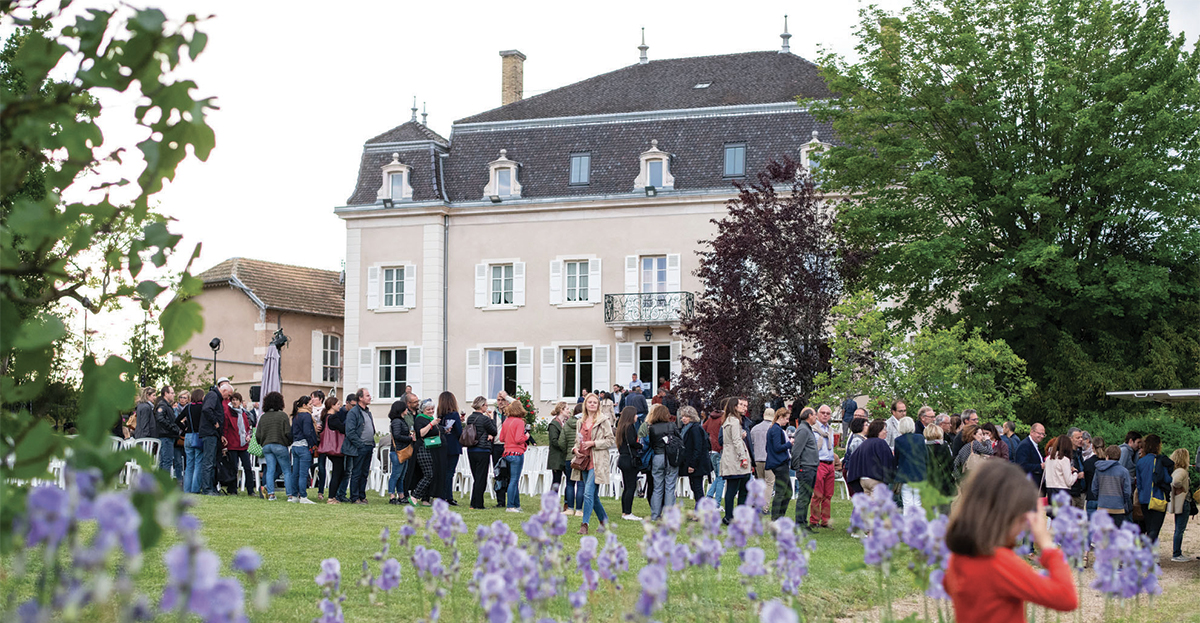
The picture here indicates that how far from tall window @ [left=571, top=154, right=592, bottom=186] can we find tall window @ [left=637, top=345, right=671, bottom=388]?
19.6 ft

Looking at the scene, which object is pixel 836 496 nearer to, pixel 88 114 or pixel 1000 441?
pixel 1000 441

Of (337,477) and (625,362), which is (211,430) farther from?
(625,362)

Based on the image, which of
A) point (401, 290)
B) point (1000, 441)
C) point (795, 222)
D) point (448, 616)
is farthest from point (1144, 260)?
point (448, 616)

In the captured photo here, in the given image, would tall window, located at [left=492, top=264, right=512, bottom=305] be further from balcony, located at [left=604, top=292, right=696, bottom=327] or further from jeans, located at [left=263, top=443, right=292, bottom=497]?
jeans, located at [left=263, top=443, right=292, bottom=497]

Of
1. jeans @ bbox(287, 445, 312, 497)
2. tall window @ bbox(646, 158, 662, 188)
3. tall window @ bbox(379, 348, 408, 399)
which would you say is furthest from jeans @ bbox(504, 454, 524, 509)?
tall window @ bbox(379, 348, 408, 399)

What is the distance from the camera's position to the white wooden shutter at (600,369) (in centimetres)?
3959

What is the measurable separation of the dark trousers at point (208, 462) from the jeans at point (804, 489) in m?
8.15

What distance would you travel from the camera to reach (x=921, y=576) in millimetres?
5297

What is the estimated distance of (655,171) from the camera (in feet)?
131

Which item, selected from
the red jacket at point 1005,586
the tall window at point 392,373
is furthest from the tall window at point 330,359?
the red jacket at point 1005,586

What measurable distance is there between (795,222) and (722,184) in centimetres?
1168

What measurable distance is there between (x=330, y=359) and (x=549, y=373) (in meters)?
13.9

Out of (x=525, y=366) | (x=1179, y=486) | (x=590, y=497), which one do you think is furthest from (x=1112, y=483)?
(x=525, y=366)

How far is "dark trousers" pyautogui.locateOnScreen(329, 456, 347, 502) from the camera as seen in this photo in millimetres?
16891
